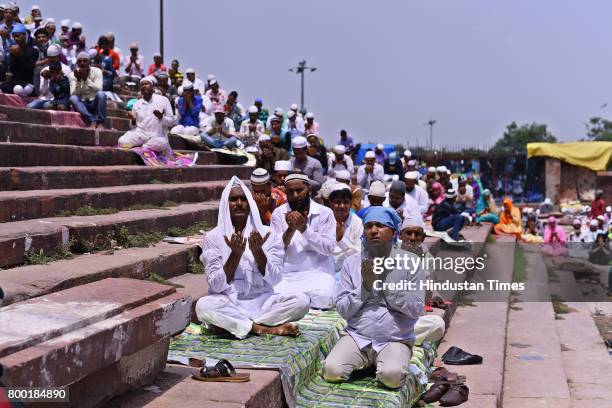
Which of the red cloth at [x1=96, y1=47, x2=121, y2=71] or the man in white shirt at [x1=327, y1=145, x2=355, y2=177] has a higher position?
the red cloth at [x1=96, y1=47, x2=121, y2=71]

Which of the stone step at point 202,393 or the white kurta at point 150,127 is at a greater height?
the white kurta at point 150,127

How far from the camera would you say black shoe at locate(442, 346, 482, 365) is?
624 cm

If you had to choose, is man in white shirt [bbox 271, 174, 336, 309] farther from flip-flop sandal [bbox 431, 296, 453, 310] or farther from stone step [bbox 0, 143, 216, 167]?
stone step [bbox 0, 143, 216, 167]

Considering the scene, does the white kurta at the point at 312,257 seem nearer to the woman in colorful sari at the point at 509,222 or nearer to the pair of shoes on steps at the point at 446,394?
the pair of shoes on steps at the point at 446,394

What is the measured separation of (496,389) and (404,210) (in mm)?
3610

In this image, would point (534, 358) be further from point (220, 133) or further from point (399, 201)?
point (220, 133)

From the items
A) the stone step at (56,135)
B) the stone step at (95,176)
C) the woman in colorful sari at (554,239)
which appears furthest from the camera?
the woman in colorful sari at (554,239)

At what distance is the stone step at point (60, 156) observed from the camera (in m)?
7.27

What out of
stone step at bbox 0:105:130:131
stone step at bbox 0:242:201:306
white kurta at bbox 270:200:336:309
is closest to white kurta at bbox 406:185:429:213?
white kurta at bbox 270:200:336:309

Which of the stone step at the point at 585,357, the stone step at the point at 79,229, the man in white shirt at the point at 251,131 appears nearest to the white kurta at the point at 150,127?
the stone step at the point at 79,229

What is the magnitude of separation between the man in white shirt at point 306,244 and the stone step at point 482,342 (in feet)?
4.22

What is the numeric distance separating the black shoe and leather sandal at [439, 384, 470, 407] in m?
0.97

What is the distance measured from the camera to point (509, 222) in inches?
606

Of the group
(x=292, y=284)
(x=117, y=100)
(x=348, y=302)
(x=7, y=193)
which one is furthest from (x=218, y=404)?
(x=117, y=100)
